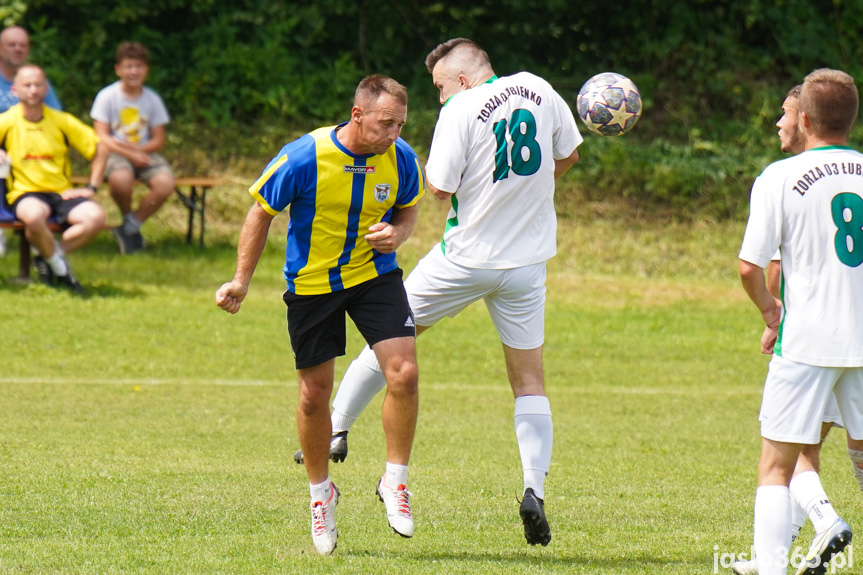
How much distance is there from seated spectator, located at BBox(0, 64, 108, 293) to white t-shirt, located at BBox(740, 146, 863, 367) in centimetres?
926

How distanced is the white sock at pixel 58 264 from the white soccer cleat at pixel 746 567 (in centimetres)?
936

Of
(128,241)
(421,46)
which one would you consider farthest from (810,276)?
(421,46)

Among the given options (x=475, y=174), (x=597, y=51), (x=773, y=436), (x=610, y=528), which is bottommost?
(x=610, y=528)

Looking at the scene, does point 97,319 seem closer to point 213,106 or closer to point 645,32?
point 213,106

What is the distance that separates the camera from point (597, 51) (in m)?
20.1

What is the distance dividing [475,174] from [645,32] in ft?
50.5

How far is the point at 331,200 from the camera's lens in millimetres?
5070

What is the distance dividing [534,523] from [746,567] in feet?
3.01

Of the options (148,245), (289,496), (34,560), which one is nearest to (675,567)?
(289,496)

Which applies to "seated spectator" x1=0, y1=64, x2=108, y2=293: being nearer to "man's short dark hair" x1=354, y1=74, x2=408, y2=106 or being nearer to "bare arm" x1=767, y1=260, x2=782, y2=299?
"man's short dark hair" x1=354, y1=74, x2=408, y2=106

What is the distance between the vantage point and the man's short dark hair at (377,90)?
193 inches

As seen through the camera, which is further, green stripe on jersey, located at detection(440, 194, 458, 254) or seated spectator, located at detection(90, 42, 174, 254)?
seated spectator, located at detection(90, 42, 174, 254)

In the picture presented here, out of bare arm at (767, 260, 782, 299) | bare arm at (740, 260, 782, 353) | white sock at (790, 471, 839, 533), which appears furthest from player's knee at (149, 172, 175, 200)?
bare arm at (740, 260, 782, 353)

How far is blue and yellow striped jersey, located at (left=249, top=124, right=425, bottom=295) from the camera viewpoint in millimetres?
4984
